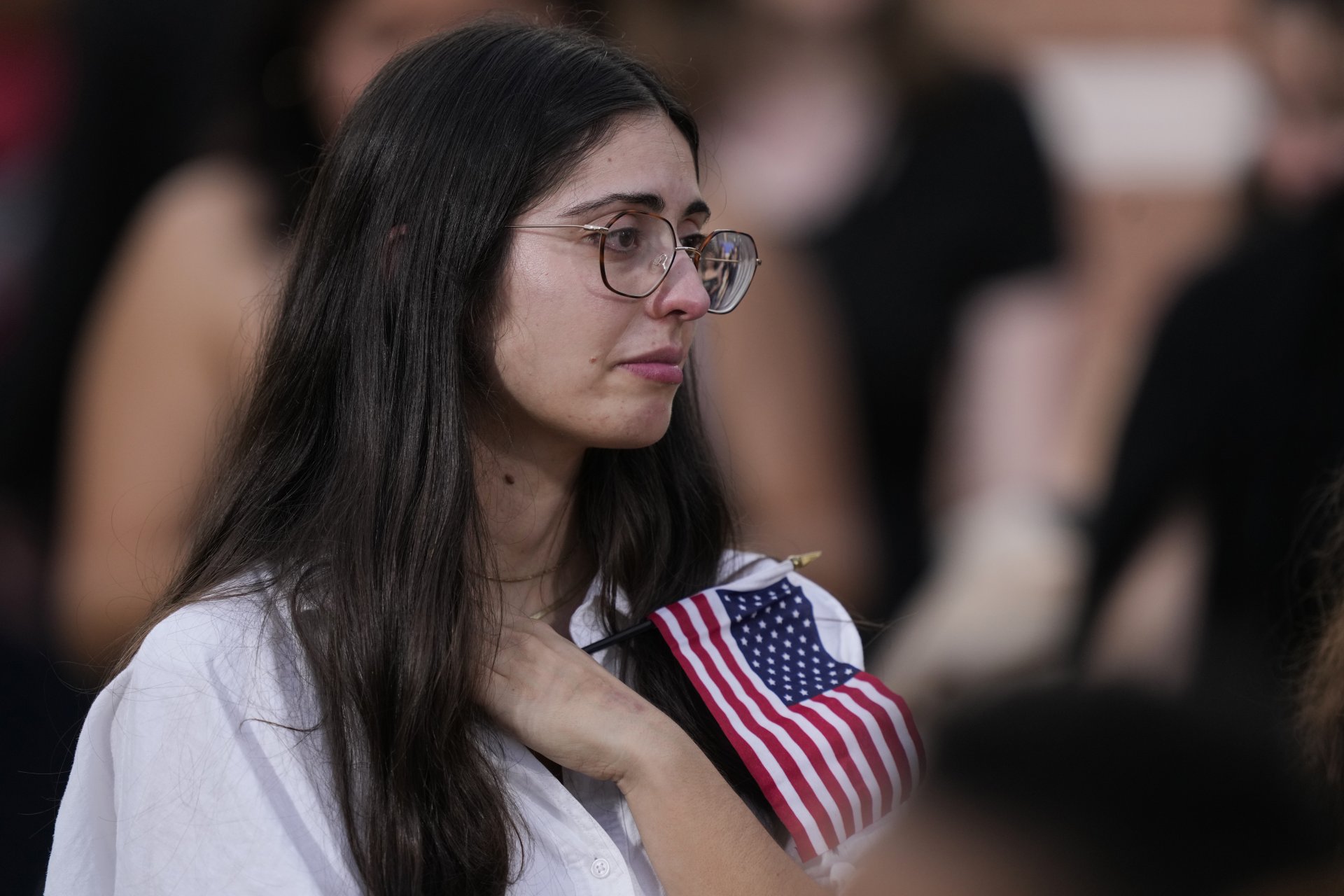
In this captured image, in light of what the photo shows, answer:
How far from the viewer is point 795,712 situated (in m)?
2.40

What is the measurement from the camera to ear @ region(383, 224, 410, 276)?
2250mm

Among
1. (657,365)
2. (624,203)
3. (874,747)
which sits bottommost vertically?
(874,747)

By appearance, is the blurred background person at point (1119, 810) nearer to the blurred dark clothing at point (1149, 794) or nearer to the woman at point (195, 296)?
the blurred dark clothing at point (1149, 794)

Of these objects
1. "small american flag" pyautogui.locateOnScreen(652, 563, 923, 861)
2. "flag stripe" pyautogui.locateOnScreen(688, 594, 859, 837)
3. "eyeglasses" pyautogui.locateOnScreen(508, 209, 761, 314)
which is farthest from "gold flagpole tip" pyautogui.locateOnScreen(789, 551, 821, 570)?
"eyeglasses" pyautogui.locateOnScreen(508, 209, 761, 314)

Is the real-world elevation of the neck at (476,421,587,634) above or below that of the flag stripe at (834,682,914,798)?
above

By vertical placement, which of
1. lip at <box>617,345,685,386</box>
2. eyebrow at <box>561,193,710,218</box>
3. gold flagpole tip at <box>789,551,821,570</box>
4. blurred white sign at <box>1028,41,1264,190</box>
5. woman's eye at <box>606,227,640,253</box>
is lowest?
gold flagpole tip at <box>789,551,821,570</box>

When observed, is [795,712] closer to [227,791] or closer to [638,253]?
[638,253]

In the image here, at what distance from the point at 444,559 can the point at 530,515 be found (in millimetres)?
286

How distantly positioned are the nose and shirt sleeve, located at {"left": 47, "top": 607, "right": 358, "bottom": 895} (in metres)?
0.72

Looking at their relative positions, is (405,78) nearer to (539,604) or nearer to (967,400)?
(539,604)

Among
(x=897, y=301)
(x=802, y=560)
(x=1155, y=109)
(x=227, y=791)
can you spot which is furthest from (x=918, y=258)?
(x=227, y=791)

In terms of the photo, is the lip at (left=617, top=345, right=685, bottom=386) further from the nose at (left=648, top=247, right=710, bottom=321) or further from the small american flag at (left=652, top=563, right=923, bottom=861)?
the small american flag at (left=652, top=563, right=923, bottom=861)

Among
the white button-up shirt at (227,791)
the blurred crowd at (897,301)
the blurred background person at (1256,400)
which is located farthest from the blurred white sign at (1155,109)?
the white button-up shirt at (227,791)

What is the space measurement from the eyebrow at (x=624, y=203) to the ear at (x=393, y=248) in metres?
0.22
